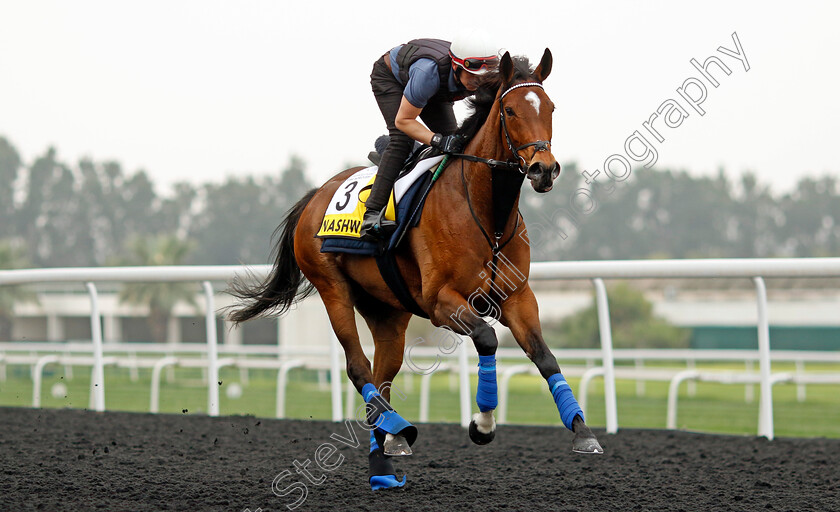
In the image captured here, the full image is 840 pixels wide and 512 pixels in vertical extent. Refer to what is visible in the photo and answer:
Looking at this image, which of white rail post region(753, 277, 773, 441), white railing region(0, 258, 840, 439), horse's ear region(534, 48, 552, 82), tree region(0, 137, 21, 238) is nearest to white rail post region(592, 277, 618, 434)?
white railing region(0, 258, 840, 439)

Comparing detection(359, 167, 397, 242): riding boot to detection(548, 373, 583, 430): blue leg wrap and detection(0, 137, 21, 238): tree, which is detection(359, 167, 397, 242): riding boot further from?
detection(0, 137, 21, 238): tree

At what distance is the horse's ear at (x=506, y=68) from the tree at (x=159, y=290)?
53.9 m

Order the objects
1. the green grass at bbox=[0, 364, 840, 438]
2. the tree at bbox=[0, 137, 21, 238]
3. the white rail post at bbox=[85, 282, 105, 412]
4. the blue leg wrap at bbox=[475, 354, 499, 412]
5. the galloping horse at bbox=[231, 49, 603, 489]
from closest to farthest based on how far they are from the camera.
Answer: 1. the galloping horse at bbox=[231, 49, 603, 489]
2. the blue leg wrap at bbox=[475, 354, 499, 412]
3. the white rail post at bbox=[85, 282, 105, 412]
4. the green grass at bbox=[0, 364, 840, 438]
5. the tree at bbox=[0, 137, 21, 238]

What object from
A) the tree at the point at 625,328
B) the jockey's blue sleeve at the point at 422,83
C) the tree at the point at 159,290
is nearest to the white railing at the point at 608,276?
the jockey's blue sleeve at the point at 422,83

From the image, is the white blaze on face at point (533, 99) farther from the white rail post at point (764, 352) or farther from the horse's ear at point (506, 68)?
the white rail post at point (764, 352)

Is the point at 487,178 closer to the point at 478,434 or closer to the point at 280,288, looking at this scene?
the point at 478,434

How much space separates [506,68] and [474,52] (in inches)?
11.2

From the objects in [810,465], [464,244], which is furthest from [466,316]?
[810,465]

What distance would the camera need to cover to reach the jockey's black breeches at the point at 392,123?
4.39 meters

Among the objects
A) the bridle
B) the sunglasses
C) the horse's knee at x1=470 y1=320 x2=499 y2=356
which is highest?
the sunglasses

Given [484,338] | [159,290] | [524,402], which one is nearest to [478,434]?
[484,338]

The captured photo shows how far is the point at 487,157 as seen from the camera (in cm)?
397

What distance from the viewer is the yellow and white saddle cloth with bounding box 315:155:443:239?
4.27 m

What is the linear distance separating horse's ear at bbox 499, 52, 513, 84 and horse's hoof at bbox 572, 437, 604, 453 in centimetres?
145
